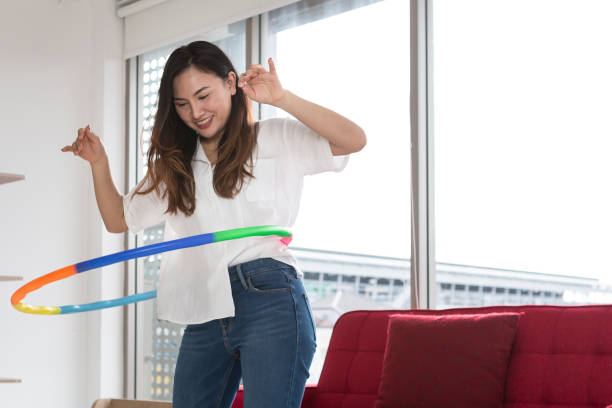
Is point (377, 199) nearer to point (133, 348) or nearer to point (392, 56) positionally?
point (392, 56)

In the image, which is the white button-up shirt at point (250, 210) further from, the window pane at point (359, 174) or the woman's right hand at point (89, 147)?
the window pane at point (359, 174)

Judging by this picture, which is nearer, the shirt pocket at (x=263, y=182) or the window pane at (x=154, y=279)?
the shirt pocket at (x=263, y=182)

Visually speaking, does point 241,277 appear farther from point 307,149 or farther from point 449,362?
point 449,362

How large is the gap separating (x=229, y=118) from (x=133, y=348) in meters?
3.27

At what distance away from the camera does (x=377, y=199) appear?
3.67m

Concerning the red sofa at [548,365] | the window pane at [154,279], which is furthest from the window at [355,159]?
the red sofa at [548,365]

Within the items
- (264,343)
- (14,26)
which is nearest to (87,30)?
(14,26)

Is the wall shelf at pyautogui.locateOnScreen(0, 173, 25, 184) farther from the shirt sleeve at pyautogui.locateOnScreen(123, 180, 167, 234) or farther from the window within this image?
the shirt sleeve at pyautogui.locateOnScreen(123, 180, 167, 234)

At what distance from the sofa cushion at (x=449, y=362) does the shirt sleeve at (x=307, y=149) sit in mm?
1004

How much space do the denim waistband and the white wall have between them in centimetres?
296

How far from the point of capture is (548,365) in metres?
2.46

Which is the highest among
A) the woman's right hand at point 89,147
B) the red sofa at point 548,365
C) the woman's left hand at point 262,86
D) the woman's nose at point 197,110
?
the woman's left hand at point 262,86

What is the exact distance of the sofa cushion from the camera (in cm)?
246

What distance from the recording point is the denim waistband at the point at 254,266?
173 cm
